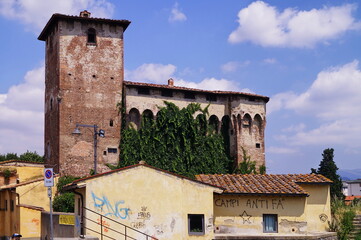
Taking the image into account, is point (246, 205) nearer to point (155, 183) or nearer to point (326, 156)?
point (155, 183)

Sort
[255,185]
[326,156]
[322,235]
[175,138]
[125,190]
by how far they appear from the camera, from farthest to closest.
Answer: [326,156]
[175,138]
[255,185]
[322,235]
[125,190]

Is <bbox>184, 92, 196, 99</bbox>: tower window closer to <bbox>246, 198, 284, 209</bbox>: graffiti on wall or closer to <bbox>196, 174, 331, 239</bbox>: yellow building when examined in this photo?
<bbox>196, 174, 331, 239</bbox>: yellow building

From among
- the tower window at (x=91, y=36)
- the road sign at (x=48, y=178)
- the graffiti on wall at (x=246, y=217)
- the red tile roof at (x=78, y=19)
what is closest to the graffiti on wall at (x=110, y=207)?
the road sign at (x=48, y=178)

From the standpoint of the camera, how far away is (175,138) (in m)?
44.1

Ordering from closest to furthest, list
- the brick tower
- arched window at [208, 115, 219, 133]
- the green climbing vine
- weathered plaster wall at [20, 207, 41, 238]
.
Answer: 1. weathered plaster wall at [20, 207, 41, 238]
2. the brick tower
3. the green climbing vine
4. arched window at [208, 115, 219, 133]

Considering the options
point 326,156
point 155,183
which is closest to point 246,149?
point 326,156

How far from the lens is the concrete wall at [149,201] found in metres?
21.8

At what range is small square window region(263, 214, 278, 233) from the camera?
81.4ft

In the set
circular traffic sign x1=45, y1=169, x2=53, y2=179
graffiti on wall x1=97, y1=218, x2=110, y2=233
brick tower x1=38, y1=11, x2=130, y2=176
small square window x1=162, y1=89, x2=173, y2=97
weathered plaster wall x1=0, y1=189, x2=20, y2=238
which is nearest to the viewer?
circular traffic sign x1=45, y1=169, x2=53, y2=179

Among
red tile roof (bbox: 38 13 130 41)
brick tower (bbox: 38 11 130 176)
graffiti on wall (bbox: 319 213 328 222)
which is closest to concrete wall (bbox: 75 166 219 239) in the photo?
graffiti on wall (bbox: 319 213 328 222)

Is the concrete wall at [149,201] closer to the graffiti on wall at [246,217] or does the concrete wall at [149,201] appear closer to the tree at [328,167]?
the graffiti on wall at [246,217]

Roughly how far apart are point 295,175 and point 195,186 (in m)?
7.27

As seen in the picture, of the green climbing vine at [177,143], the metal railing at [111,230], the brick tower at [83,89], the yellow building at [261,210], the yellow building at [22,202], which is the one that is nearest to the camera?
the metal railing at [111,230]

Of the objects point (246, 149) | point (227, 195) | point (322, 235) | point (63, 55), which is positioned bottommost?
point (322, 235)
